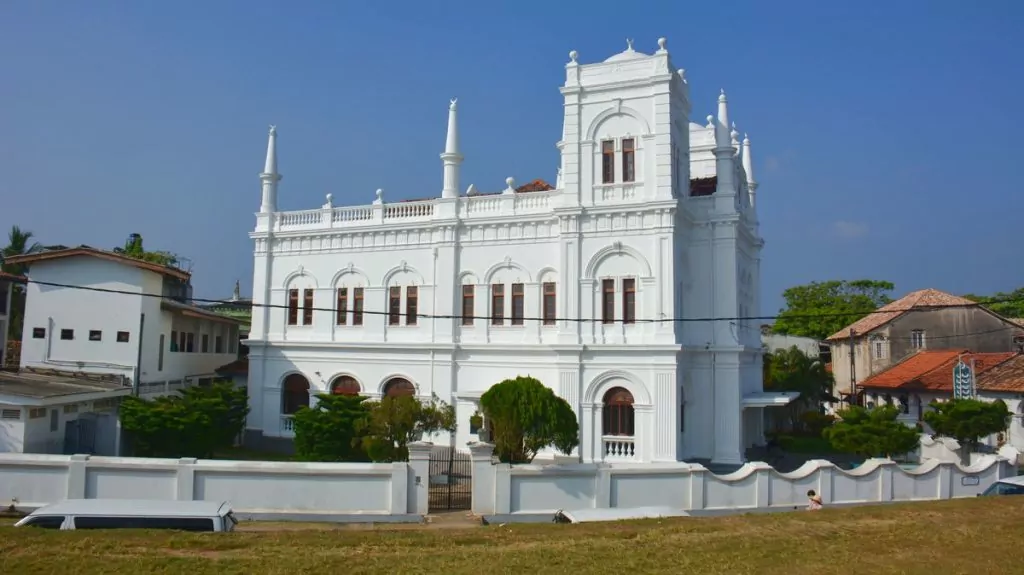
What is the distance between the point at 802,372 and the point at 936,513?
24637 mm

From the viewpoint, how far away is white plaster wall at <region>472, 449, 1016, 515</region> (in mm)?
17234

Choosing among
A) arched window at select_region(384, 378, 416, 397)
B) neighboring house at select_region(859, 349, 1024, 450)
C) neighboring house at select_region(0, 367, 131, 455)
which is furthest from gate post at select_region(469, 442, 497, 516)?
neighboring house at select_region(859, 349, 1024, 450)

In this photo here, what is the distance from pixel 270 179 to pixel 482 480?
18.1m

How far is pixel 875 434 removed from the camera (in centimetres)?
2206

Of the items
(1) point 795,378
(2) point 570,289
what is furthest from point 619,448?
(1) point 795,378

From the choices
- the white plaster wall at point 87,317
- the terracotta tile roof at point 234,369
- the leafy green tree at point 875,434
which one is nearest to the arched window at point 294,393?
the terracotta tile roof at point 234,369

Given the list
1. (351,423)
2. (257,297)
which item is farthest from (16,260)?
(351,423)

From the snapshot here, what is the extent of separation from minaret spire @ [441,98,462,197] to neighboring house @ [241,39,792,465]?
0.05 meters

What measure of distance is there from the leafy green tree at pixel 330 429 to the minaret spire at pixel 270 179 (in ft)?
35.2

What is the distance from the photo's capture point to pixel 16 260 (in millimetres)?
27453

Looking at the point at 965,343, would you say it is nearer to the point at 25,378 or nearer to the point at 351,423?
the point at 351,423

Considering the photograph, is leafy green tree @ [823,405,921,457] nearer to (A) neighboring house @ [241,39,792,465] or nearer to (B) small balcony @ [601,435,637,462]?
(A) neighboring house @ [241,39,792,465]

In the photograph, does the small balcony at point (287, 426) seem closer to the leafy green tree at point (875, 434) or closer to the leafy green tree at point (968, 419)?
the leafy green tree at point (875, 434)

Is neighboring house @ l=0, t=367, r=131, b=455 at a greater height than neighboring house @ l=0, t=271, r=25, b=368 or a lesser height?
lesser
